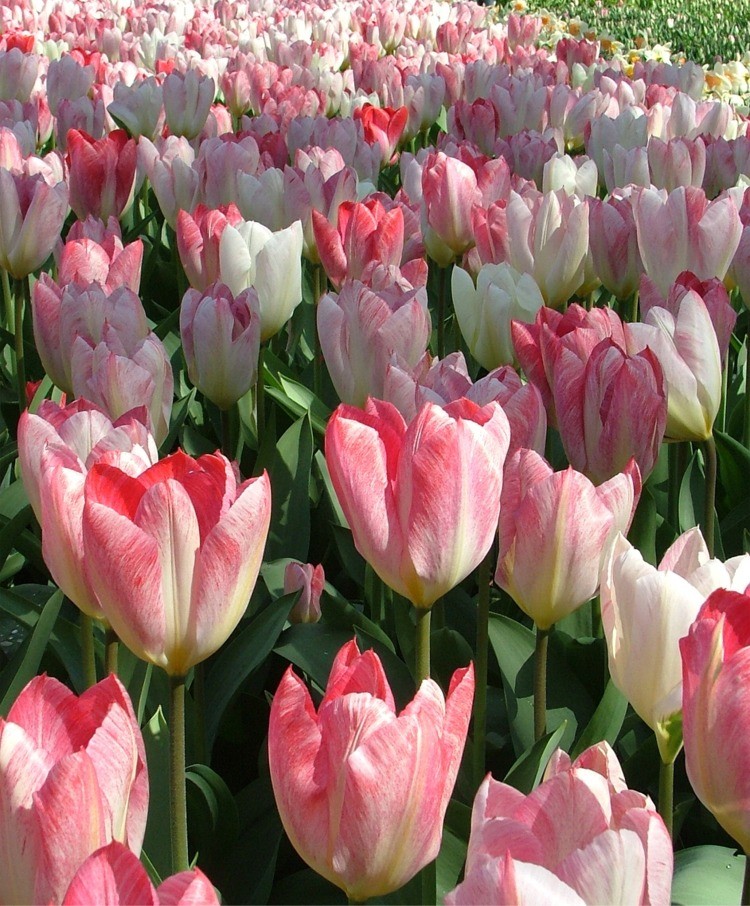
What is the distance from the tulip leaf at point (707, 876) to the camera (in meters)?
1.02

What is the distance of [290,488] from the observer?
5.64 ft

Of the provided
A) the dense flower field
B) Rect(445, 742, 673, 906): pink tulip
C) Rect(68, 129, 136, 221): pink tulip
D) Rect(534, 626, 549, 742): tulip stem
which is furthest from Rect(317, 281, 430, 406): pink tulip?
Rect(68, 129, 136, 221): pink tulip

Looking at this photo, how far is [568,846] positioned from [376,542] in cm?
39

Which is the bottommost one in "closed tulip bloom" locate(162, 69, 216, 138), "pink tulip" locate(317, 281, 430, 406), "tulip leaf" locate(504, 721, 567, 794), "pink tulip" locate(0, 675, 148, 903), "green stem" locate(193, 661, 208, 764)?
"closed tulip bloom" locate(162, 69, 216, 138)

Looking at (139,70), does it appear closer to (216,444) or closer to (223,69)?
(223,69)

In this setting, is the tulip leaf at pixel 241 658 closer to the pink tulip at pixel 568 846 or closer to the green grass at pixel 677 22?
the pink tulip at pixel 568 846

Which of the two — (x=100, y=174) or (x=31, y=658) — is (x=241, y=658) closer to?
(x=31, y=658)

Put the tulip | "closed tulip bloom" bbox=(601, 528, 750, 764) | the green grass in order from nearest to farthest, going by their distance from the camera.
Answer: "closed tulip bloom" bbox=(601, 528, 750, 764), the tulip, the green grass

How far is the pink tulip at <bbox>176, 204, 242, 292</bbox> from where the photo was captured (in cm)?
197

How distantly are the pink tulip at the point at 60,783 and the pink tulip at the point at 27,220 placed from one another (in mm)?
1570

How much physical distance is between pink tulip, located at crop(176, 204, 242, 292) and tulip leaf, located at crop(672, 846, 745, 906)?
123 centimetres

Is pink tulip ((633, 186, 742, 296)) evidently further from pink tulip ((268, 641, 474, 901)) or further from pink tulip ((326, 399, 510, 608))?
pink tulip ((268, 641, 474, 901))

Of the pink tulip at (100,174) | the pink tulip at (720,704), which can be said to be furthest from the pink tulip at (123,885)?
the pink tulip at (100,174)

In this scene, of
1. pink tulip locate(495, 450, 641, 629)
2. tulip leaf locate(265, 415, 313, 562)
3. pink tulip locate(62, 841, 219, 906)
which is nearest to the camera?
pink tulip locate(62, 841, 219, 906)
